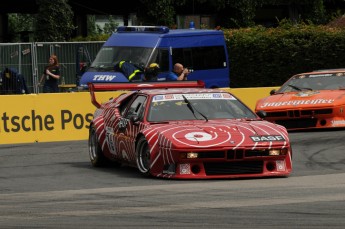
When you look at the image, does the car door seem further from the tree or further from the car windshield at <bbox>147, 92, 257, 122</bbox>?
the tree

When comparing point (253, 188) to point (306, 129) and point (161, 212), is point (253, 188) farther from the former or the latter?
point (306, 129)

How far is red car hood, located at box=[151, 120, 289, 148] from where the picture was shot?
45.5 feet

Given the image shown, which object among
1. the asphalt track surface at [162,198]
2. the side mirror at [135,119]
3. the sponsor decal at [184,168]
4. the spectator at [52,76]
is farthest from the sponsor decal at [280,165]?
the spectator at [52,76]

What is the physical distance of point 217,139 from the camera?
548 inches

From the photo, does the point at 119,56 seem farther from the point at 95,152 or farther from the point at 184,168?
the point at 184,168

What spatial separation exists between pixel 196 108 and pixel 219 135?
1236 millimetres

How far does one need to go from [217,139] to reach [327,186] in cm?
185

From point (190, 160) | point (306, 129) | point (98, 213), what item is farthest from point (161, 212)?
point (306, 129)

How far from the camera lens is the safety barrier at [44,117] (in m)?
22.3

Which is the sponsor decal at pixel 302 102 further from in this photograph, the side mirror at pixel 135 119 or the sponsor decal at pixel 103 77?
the side mirror at pixel 135 119

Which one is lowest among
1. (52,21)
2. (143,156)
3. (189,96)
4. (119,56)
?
(143,156)

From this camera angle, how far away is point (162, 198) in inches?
458

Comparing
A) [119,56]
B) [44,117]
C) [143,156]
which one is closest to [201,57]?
[119,56]

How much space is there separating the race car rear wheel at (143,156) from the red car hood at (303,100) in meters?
8.29
